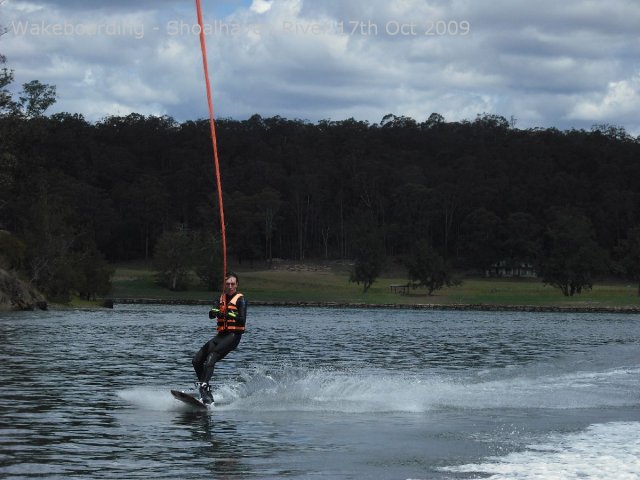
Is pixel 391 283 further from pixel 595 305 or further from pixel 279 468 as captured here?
pixel 279 468

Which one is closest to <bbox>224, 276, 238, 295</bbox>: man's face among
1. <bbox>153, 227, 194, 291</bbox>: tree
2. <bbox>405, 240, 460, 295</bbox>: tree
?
<bbox>405, 240, 460, 295</bbox>: tree

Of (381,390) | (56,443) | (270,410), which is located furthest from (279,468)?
(381,390)

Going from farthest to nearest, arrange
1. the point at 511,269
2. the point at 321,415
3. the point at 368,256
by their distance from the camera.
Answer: the point at 511,269, the point at 368,256, the point at 321,415

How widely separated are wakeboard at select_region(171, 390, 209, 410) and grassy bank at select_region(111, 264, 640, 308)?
323 ft

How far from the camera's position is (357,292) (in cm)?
13100

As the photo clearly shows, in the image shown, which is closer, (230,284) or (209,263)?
(230,284)

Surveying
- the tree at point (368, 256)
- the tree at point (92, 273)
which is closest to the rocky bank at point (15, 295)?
the tree at point (92, 273)

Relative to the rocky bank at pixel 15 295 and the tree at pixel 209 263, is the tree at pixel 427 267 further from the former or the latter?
the rocky bank at pixel 15 295

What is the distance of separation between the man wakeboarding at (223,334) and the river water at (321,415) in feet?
2.16

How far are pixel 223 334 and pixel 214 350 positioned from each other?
0.47m

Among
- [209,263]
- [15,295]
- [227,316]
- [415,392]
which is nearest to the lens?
[227,316]

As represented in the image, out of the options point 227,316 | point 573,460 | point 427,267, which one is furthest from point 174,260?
point 573,460

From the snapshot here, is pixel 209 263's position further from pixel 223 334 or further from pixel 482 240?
pixel 223 334

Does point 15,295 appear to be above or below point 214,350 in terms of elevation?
above
